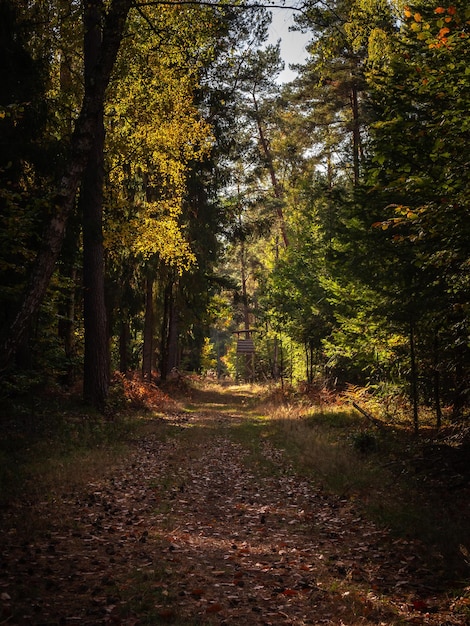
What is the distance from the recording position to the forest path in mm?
4500

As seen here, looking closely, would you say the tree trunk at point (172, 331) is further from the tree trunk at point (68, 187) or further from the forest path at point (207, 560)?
the tree trunk at point (68, 187)

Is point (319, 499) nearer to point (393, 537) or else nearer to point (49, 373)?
point (393, 537)

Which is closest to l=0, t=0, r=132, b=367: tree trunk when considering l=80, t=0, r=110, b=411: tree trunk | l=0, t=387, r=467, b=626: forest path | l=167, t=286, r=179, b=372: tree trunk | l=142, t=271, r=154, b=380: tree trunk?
l=0, t=387, r=467, b=626: forest path

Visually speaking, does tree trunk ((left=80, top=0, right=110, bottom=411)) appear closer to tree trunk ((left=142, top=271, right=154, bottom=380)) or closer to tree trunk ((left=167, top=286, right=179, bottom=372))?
tree trunk ((left=142, top=271, right=154, bottom=380))

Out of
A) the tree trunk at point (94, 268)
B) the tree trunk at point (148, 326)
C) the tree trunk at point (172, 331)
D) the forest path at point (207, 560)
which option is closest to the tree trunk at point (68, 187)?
the forest path at point (207, 560)

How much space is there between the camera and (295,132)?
27938mm

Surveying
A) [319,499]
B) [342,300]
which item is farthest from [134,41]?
[319,499]

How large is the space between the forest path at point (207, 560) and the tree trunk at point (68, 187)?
252cm

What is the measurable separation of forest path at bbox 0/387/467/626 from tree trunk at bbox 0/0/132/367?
2.52m

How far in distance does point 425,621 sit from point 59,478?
6109mm

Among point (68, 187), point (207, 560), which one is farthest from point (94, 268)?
point (207, 560)

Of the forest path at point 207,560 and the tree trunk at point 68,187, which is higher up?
the tree trunk at point 68,187

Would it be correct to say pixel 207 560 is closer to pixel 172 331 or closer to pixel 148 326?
pixel 148 326

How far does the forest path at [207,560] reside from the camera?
450cm
